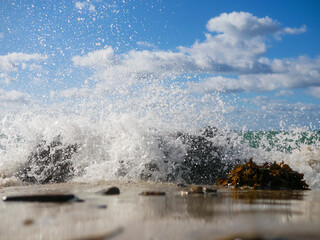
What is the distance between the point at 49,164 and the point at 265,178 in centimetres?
498

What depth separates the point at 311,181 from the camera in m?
6.57

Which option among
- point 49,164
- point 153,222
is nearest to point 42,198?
point 153,222

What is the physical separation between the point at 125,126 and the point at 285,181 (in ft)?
12.7

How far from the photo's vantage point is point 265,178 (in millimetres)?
5062

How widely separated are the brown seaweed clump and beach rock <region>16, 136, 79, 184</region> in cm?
368

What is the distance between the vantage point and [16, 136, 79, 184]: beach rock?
718 centimetres

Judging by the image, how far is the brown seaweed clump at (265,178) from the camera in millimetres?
4992

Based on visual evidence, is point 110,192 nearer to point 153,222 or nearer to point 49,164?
point 153,222

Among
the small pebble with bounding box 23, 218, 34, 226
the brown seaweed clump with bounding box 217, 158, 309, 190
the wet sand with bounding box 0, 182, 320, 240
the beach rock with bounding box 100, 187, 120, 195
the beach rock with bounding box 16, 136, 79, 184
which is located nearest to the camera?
the wet sand with bounding box 0, 182, 320, 240

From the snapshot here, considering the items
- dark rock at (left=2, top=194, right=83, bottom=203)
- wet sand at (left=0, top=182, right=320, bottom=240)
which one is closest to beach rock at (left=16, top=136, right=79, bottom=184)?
dark rock at (left=2, top=194, right=83, bottom=203)

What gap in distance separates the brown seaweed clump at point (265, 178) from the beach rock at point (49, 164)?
12.1ft

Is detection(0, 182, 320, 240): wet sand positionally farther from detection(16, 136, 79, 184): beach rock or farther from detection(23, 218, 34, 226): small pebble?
detection(16, 136, 79, 184): beach rock

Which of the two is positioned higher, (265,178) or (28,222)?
(265,178)

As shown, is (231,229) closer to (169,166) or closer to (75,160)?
(169,166)
